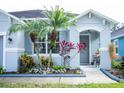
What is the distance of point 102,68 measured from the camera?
21391 mm

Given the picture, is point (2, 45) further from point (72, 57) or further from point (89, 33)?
point (89, 33)

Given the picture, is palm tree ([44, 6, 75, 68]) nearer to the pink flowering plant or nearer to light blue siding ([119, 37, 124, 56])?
the pink flowering plant

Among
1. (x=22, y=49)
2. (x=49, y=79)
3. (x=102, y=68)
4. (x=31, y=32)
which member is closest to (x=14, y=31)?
(x=31, y=32)

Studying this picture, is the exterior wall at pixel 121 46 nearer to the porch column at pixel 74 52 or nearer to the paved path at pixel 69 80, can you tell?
the porch column at pixel 74 52

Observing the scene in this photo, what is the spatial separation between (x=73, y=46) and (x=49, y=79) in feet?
15.2

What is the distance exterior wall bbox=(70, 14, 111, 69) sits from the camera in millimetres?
21469

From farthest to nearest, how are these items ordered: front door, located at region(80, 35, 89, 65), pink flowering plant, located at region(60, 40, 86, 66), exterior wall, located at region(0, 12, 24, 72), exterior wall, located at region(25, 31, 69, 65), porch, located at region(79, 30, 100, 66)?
front door, located at region(80, 35, 89, 65), porch, located at region(79, 30, 100, 66), exterior wall, located at region(25, 31, 69, 65), exterior wall, located at region(0, 12, 24, 72), pink flowering plant, located at region(60, 40, 86, 66)

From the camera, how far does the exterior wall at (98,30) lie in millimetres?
21469

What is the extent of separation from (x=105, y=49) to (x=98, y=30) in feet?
4.65

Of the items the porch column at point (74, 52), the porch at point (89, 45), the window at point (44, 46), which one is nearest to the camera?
the porch column at point (74, 52)

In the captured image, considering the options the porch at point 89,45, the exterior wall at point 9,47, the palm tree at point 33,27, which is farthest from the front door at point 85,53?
the exterior wall at point 9,47

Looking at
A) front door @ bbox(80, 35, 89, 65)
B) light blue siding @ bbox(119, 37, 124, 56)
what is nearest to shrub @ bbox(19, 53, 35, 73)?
front door @ bbox(80, 35, 89, 65)

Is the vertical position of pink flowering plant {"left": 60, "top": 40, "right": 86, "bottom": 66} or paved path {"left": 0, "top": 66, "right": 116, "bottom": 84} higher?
pink flowering plant {"left": 60, "top": 40, "right": 86, "bottom": 66}

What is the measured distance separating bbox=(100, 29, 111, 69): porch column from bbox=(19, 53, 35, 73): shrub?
484cm
